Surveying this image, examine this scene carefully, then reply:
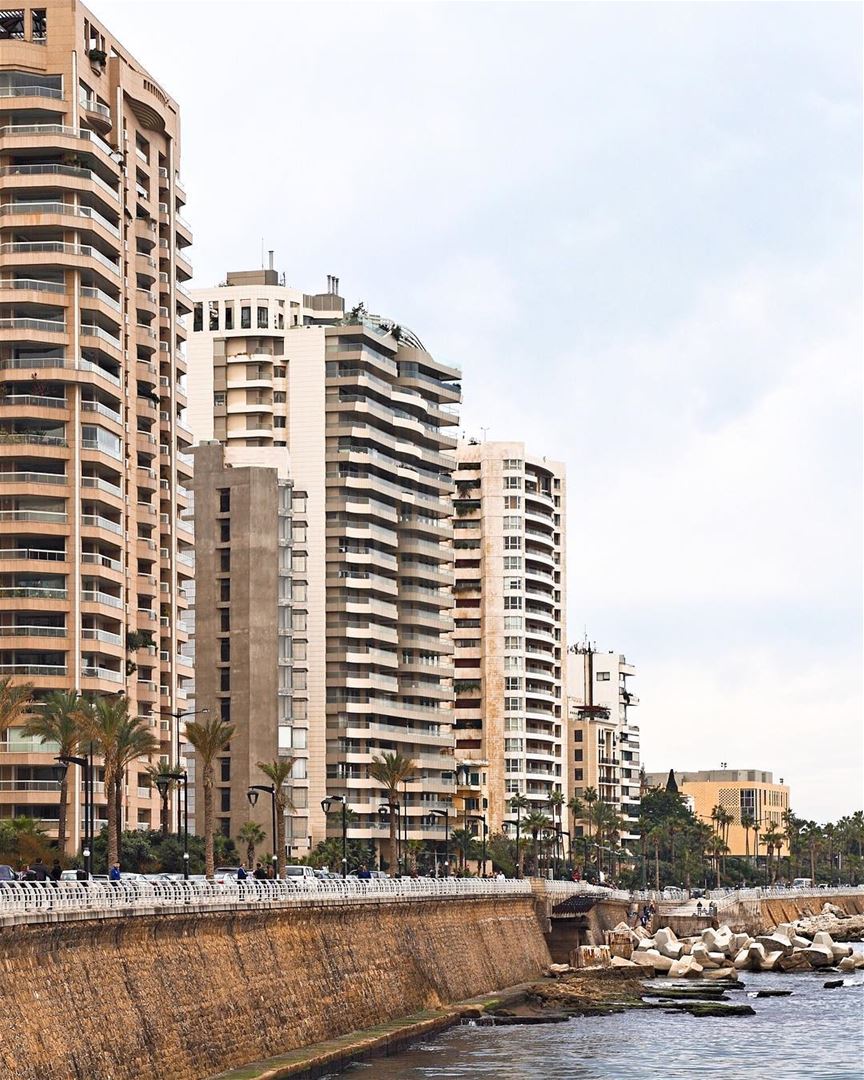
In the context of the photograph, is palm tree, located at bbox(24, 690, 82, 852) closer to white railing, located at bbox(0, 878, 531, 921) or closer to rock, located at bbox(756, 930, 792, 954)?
white railing, located at bbox(0, 878, 531, 921)

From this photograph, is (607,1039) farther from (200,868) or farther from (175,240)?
(175,240)

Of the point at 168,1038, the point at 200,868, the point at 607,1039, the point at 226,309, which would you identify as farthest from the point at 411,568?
the point at 168,1038

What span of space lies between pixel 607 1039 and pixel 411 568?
333ft

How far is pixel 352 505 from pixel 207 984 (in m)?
114

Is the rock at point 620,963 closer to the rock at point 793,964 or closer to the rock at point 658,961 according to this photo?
the rock at point 658,961

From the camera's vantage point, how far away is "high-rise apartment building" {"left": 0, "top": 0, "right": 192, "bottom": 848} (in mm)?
114812

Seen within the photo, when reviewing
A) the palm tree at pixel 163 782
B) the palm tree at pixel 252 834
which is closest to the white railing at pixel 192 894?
the palm tree at pixel 163 782

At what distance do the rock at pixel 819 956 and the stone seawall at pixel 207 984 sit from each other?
167ft

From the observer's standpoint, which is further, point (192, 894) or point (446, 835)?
point (446, 835)

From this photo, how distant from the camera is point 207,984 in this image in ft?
197

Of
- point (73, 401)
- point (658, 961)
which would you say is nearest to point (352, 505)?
point (73, 401)

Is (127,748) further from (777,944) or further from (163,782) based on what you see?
(777,944)

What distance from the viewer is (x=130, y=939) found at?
55.0 metres

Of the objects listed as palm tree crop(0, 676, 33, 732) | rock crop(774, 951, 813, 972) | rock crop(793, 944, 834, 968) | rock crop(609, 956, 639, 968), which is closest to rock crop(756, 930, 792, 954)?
rock crop(774, 951, 813, 972)
